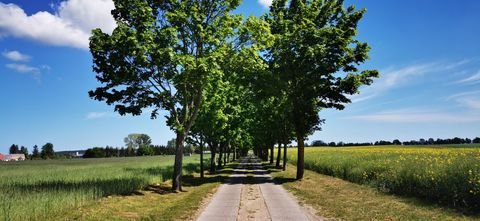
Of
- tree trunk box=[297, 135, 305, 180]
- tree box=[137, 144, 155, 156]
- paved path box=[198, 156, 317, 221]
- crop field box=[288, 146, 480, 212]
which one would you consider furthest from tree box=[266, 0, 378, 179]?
tree box=[137, 144, 155, 156]

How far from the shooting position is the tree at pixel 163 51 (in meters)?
20.0

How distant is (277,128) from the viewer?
48.2 m

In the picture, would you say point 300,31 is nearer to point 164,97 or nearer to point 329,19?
point 329,19

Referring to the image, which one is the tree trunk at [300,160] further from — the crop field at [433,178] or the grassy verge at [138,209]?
the grassy verge at [138,209]

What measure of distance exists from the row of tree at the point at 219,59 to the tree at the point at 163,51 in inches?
2.0

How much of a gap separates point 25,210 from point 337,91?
24813mm

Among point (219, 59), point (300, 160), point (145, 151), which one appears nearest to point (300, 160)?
point (300, 160)

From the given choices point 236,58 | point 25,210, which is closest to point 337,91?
point 236,58

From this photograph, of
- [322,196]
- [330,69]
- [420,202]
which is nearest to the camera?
[420,202]

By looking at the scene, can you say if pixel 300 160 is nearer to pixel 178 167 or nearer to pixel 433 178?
pixel 178 167

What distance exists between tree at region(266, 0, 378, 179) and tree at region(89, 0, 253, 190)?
30.3 ft

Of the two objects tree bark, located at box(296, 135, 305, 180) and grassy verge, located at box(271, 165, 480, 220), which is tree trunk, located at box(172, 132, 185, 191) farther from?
tree bark, located at box(296, 135, 305, 180)

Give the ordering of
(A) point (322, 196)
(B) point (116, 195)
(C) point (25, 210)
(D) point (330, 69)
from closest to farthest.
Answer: (C) point (25, 210)
(B) point (116, 195)
(A) point (322, 196)
(D) point (330, 69)

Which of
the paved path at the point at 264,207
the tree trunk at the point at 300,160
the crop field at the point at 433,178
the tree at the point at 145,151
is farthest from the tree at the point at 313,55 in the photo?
the tree at the point at 145,151
